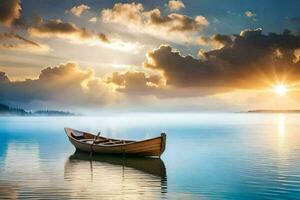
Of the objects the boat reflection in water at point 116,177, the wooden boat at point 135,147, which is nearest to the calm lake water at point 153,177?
the boat reflection in water at point 116,177

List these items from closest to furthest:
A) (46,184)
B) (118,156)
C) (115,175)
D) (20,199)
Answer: (20,199)
(46,184)
(115,175)
(118,156)

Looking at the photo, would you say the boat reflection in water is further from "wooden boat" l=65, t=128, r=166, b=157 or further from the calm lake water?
"wooden boat" l=65, t=128, r=166, b=157

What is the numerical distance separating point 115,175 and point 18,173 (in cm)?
825

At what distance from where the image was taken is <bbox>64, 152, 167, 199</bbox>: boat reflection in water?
A: 84.1ft

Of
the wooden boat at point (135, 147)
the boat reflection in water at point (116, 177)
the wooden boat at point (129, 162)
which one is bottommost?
the boat reflection in water at point (116, 177)

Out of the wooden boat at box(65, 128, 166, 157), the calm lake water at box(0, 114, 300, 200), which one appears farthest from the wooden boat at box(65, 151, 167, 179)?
the wooden boat at box(65, 128, 166, 157)

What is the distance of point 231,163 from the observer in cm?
4159

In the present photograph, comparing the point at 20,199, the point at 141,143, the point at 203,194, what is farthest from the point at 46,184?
the point at 141,143

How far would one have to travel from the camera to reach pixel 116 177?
32.4 m

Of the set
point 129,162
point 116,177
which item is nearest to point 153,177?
point 116,177

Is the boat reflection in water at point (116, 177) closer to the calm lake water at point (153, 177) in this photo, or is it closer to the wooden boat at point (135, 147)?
the calm lake water at point (153, 177)

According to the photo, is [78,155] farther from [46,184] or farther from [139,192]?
[139,192]

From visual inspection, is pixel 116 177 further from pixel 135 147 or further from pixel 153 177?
pixel 135 147

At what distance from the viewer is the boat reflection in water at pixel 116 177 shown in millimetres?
25631
